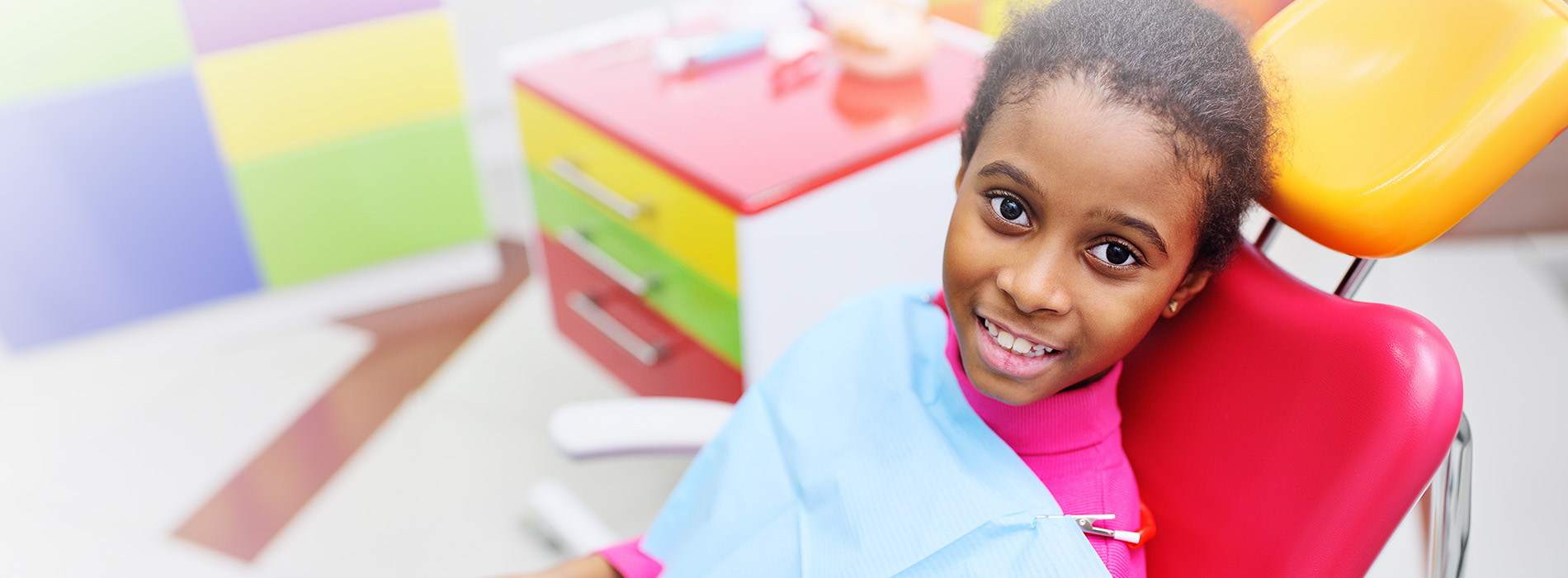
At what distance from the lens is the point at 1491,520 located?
40.3 inches

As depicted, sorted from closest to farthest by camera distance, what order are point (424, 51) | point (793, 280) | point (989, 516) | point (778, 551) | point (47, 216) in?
point (989, 516)
point (778, 551)
point (793, 280)
point (47, 216)
point (424, 51)

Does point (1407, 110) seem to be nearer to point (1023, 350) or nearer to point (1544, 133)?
point (1544, 133)

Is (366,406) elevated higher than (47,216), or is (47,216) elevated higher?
(47,216)

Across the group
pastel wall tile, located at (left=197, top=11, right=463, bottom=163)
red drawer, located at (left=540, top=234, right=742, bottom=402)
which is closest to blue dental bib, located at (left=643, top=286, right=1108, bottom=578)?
red drawer, located at (left=540, top=234, right=742, bottom=402)

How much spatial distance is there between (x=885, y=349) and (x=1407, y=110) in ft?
1.42

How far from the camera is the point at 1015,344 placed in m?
0.67

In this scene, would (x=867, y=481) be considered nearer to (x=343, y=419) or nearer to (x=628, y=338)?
(x=628, y=338)

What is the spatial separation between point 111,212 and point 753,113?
54.0 inches

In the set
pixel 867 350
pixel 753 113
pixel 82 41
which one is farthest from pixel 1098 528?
pixel 82 41

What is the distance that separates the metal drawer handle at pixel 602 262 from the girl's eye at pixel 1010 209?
0.88 m

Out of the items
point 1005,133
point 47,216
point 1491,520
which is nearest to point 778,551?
point 1005,133

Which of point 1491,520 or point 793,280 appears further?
point 793,280

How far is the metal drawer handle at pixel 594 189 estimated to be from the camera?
1407mm

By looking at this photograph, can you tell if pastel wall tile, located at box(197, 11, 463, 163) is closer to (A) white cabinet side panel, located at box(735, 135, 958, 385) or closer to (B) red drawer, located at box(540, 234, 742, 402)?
(B) red drawer, located at box(540, 234, 742, 402)
